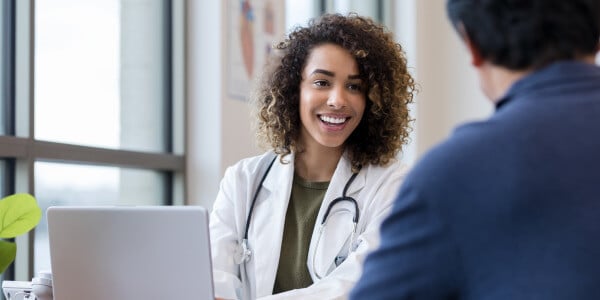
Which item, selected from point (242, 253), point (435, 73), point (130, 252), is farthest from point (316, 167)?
point (435, 73)

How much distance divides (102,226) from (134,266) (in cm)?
11

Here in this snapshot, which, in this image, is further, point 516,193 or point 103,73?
point 103,73

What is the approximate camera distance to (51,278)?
1.79 m

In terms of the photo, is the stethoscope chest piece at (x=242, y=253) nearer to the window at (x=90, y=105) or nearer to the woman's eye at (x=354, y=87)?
the woman's eye at (x=354, y=87)

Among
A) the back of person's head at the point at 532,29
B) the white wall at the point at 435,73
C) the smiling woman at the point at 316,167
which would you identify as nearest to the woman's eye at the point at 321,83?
the smiling woman at the point at 316,167

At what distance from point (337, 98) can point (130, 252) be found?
0.73 metres

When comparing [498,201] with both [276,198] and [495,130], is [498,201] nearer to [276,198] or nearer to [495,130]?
[495,130]

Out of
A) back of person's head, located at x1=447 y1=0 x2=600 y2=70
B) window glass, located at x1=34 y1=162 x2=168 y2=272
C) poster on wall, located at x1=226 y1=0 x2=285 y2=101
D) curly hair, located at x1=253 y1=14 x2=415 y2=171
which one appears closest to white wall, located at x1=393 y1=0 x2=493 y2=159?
poster on wall, located at x1=226 y1=0 x2=285 y2=101

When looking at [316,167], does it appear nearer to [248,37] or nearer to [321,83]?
[321,83]

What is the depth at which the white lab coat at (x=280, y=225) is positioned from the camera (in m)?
1.91

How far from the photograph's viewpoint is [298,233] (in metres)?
2.08

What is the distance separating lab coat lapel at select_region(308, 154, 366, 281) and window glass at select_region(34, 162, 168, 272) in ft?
3.61

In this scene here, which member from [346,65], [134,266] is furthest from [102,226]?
[346,65]

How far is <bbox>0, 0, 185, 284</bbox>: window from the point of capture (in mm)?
2629
